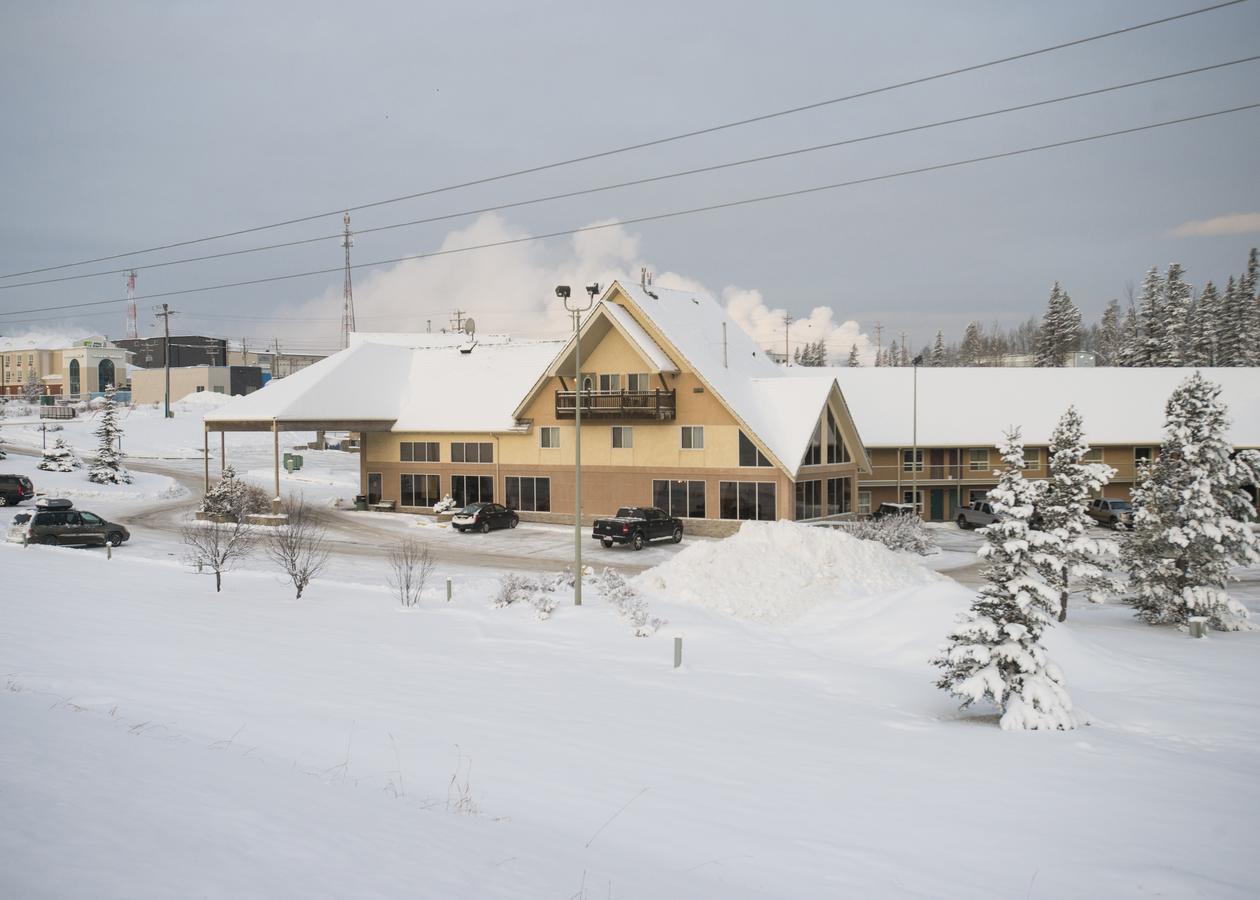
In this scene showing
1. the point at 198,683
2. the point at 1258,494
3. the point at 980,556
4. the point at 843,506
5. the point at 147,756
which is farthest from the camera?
the point at 1258,494

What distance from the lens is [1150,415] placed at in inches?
2234

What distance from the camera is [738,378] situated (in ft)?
150

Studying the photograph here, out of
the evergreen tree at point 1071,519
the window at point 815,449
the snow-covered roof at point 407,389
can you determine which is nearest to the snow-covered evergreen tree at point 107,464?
the snow-covered roof at point 407,389

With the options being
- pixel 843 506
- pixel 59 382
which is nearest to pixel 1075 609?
pixel 843 506

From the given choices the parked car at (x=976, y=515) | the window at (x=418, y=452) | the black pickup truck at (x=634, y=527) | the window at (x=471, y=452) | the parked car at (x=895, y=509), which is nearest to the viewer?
the black pickup truck at (x=634, y=527)

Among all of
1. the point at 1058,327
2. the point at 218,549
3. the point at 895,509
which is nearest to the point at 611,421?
the point at 895,509

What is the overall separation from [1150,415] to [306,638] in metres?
55.8

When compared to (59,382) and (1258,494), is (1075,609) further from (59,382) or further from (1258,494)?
(59,382)

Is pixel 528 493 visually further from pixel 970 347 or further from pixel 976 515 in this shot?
pixel 970 347

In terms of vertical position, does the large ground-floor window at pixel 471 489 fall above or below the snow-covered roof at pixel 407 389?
below

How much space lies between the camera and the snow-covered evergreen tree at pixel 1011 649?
49.1 feet

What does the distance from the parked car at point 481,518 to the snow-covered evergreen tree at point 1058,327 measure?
8087 centimetres

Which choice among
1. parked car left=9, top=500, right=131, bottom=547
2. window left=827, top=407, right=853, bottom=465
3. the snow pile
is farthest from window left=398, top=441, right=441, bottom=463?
the snow pile

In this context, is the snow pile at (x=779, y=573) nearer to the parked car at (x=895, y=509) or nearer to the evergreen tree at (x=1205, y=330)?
the parked car at (x=895, y=509)
